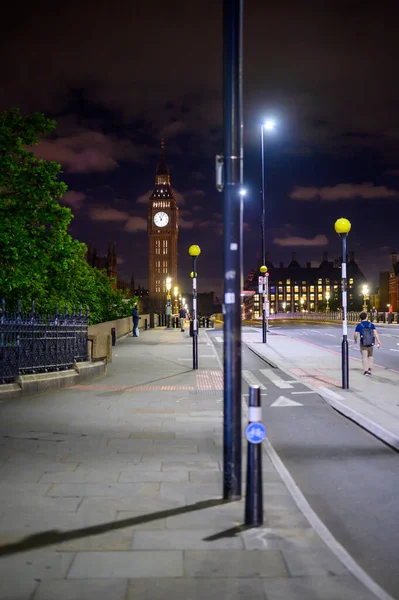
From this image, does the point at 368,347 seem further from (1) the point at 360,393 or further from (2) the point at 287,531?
(2) the point at 287,531

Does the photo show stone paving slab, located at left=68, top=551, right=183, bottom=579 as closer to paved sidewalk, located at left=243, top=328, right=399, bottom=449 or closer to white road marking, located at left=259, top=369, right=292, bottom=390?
paved sidewalk, located at left=243, top=328, right=399, bottom=449

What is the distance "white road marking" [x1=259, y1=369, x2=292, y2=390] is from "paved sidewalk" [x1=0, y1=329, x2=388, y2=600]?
5529mm

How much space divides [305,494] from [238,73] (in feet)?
14.0

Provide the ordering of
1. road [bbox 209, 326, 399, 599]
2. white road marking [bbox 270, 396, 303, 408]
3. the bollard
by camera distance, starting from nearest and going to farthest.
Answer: road [bbox 209, 326, 399, 599]
the bollard
white road marking [bbox 270, 396, 303, 408]

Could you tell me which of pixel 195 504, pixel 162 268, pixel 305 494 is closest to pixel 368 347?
pixel 305 494

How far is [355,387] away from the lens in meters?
14.2

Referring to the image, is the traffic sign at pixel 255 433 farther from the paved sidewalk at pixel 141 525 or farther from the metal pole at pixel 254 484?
the paved sidewalk at pixel 141 525

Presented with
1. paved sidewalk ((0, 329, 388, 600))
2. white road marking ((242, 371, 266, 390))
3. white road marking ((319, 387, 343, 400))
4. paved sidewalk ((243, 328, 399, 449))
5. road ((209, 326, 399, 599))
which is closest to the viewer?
paved sidewalk ((0, 329, 388, 600))

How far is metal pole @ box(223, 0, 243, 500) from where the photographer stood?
225 inches

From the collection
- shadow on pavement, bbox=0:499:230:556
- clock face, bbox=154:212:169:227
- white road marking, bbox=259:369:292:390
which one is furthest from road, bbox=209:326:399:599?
clock face, bbox=154:212:169:227

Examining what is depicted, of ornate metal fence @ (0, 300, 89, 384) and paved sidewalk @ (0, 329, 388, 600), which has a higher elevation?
ornate metal fence @ (0, 300, 89, 384)

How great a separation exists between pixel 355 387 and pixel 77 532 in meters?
10.5

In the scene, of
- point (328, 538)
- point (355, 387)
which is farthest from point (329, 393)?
point (328, 538)

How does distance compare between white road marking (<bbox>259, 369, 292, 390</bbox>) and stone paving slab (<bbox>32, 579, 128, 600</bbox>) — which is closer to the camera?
stone paving slab (<bbox>32, 579, 128, 600</bbox>)
